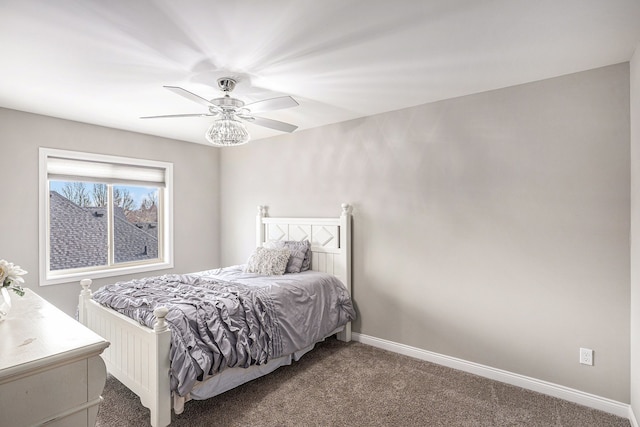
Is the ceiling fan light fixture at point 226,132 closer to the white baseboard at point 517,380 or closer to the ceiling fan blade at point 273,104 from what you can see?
the ceiling fan blade at point 273,104

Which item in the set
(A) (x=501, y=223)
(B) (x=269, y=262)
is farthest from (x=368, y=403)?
(A) (x=501, y=223)

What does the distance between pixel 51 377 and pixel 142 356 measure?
144 centimetres

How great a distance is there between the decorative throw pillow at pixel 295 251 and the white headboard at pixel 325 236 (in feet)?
0.43

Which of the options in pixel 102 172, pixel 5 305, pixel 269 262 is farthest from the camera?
pixel 102 172

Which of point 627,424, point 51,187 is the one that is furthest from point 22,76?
point 627,424

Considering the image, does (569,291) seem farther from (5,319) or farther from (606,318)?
(5,319)

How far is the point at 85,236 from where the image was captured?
3.96 metres

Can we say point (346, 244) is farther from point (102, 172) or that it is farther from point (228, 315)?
point (102, 172)

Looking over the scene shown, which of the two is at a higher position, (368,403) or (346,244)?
(346,244)

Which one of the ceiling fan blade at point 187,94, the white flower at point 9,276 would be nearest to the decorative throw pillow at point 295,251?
the ceiling fan blade at point 187,94

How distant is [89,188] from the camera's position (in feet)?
13.1

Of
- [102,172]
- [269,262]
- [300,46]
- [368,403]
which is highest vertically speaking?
[300,46]

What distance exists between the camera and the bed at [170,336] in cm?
214

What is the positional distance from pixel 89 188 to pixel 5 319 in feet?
10.1
